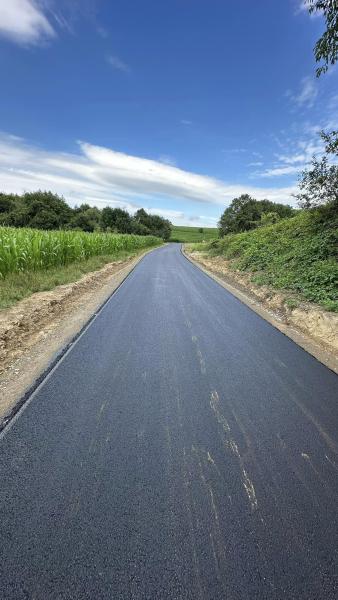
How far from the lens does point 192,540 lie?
1.85 metres

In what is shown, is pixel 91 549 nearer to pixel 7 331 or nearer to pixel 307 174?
pixel 7 331

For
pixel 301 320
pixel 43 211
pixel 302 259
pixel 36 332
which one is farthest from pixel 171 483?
pixel 43 211

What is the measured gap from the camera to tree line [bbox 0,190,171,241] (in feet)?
173

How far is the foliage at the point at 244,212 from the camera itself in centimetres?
4344

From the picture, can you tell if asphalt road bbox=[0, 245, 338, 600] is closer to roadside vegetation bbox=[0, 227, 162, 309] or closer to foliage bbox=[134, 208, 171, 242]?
roadside vegetation bbox=[0, 227, 162, 309]

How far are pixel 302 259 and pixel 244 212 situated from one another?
37.2m

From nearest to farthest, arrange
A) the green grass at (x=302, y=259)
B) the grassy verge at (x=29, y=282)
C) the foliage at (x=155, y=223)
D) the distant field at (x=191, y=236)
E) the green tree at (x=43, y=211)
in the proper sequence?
the grassy verge at (x=29, y=282), the green grass at (x=302, y=259), the green tree at (x=43, y=211), the foliage at (x=155, y=223), the distant field at (x=191, y=236)

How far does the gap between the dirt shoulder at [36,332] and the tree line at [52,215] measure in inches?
1691

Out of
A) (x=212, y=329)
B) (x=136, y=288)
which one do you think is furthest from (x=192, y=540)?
(x=136, y=288)

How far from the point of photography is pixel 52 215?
177ft

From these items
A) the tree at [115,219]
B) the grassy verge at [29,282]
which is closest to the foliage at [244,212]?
the tree at [115,219]

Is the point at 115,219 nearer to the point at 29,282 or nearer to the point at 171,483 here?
the point at 29,282

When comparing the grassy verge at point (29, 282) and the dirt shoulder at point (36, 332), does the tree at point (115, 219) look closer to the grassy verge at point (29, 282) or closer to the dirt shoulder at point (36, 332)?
the grassy verge at point (29, 282)

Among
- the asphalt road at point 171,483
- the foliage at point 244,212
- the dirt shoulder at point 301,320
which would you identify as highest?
the foliage at point 244,212
